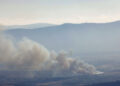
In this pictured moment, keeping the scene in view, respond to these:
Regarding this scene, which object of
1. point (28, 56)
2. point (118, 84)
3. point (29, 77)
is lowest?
point (118, 84)

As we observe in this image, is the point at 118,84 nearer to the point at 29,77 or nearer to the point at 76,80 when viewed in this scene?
the point at 76,80

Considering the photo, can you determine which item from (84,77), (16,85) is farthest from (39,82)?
(84,77)

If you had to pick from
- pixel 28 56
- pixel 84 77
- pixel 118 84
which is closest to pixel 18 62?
pixel 28 56

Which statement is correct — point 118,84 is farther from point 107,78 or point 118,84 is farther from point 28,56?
point 28,56

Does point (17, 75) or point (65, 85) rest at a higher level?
point (17, 75)

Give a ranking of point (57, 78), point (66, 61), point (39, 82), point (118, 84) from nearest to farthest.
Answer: point (118, 84), point (39, 82), point (57, 78), point (66, 61)

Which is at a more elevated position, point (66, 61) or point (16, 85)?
point (66, 61)

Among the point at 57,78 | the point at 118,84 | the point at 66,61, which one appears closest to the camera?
the point at 118,84

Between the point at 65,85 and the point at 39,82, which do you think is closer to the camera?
the point at 65,85

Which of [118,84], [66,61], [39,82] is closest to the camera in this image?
[118,84]

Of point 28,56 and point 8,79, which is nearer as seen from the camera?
point 8,79
